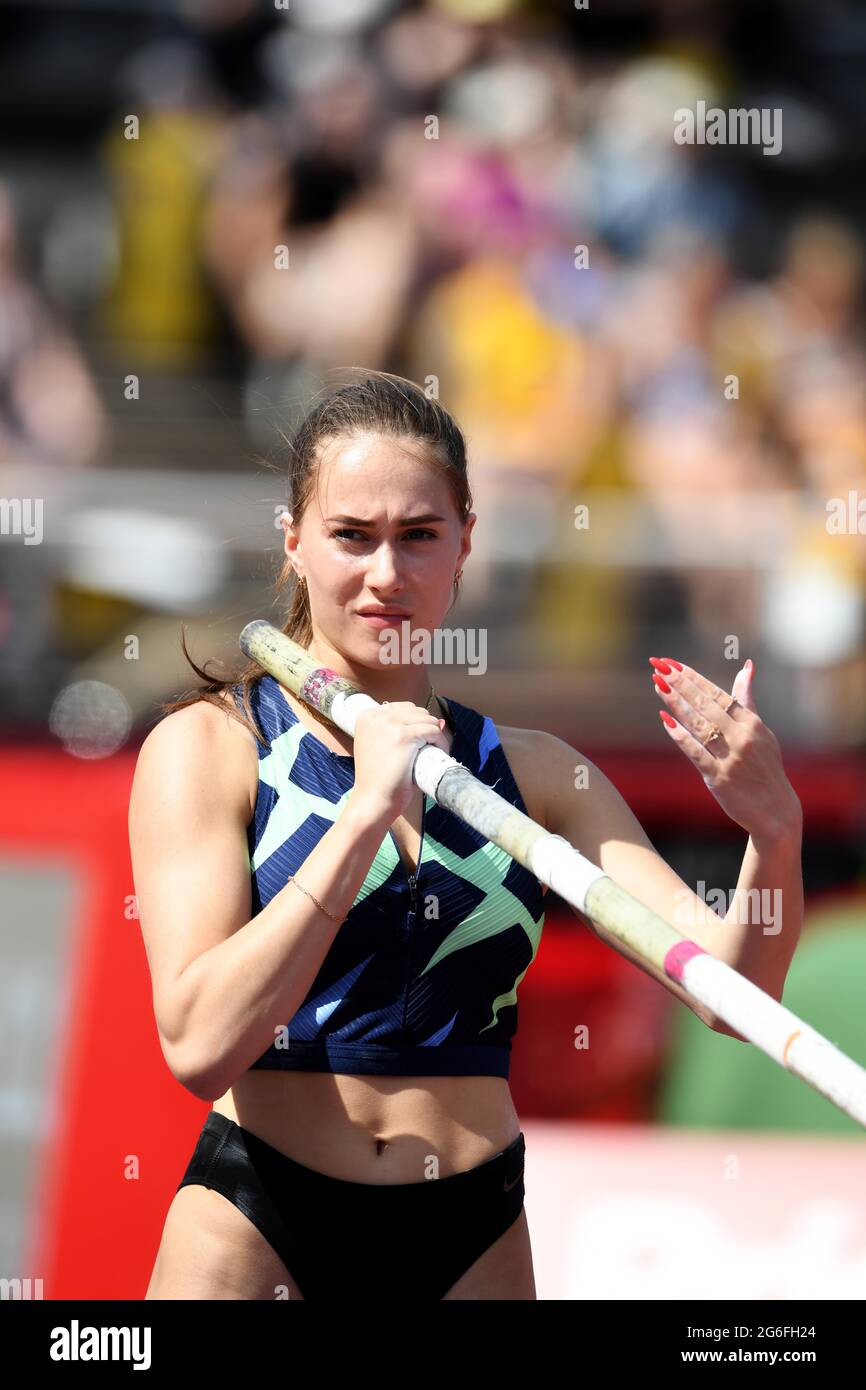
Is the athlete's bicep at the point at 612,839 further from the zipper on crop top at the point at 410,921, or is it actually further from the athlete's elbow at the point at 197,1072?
the athlete's elbow at the point at 197,1072

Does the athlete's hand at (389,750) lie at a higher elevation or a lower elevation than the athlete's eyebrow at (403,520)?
lower

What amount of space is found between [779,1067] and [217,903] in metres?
3.89

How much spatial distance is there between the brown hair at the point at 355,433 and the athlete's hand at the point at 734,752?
384mm

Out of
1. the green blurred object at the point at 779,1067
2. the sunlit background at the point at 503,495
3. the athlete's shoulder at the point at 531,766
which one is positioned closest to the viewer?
the athlete's shoulder at the point at 531,766

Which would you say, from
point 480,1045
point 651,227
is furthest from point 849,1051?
point 651,227

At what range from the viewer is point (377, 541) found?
260 centimetres

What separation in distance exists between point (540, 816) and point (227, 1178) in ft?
2.20

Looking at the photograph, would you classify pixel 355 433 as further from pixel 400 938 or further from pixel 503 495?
pixel 503 495

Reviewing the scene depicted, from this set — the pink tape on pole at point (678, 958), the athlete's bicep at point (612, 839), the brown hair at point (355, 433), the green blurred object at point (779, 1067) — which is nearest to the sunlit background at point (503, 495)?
the green blurred object at point (779, 1067)

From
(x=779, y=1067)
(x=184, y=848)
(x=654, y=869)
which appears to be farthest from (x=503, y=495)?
(x=184, y=848)

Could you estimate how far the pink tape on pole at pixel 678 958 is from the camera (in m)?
2.26

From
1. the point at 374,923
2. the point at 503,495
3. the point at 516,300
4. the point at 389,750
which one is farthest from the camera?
the point at 516,300

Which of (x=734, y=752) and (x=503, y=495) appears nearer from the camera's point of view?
(x=734, y=752)

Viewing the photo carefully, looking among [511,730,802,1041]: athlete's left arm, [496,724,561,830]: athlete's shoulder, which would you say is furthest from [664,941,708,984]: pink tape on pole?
[496,724,561,830]: athlete's shoulder
